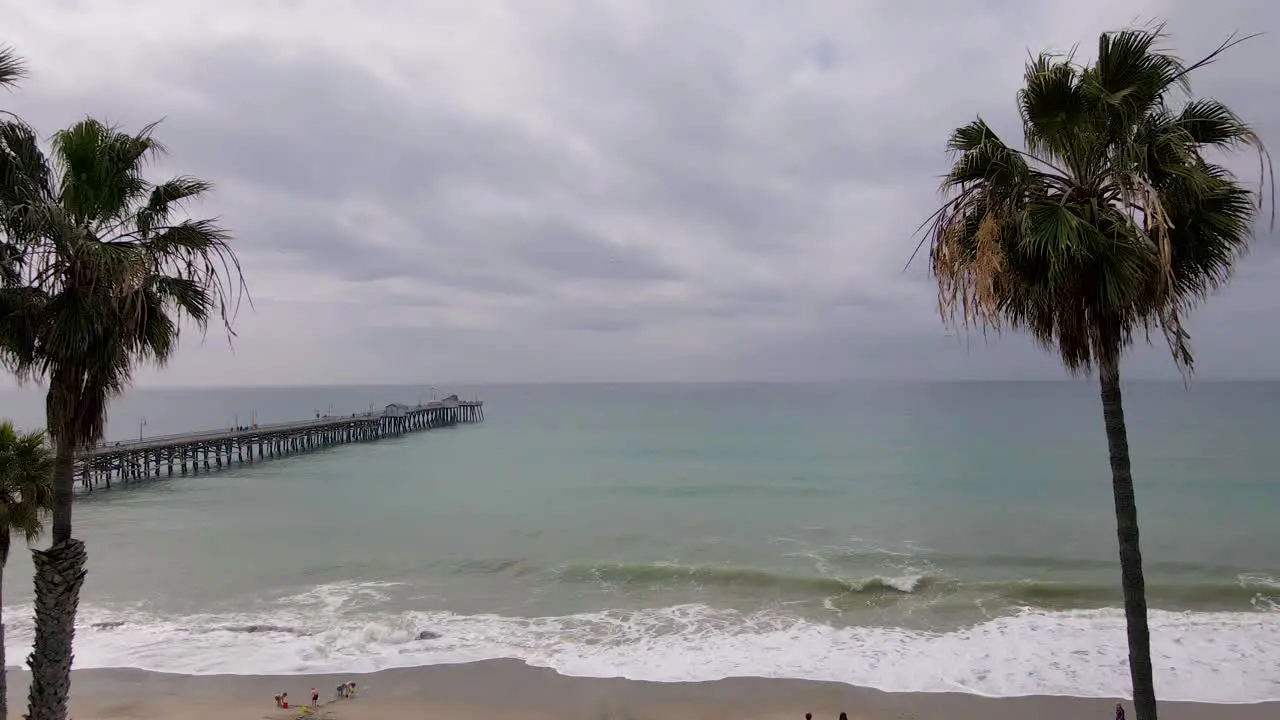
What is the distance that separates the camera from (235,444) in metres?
67.5

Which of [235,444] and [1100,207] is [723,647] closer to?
[1100,207]

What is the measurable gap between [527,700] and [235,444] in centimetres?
6631

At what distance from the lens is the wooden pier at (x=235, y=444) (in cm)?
4569

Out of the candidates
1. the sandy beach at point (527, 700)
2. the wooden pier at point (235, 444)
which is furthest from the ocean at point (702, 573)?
the wooden pier at point (235, 444)

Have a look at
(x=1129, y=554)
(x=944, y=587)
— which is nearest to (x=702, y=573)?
(x=944, y=587)

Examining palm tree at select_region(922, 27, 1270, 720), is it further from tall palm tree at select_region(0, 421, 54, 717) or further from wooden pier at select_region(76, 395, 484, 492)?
wooden pier at select_region(76, 395, 484, 492)

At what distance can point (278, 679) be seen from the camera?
13906 millimetres

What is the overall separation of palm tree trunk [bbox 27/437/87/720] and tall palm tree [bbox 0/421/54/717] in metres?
1.42

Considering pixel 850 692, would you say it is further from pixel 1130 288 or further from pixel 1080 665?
pixel 1130 288

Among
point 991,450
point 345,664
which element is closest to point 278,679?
point 345,664

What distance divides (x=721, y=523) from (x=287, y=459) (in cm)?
4369

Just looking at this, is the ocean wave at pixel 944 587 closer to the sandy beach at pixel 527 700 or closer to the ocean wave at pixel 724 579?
the ocean wave at pixel 724 579

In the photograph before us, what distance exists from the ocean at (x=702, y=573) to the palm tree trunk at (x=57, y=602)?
8885 mm

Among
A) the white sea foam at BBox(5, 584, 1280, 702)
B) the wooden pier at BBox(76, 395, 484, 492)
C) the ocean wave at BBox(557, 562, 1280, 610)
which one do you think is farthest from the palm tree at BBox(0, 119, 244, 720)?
the wooden pier at BBox(76, 395, 484, 492)
